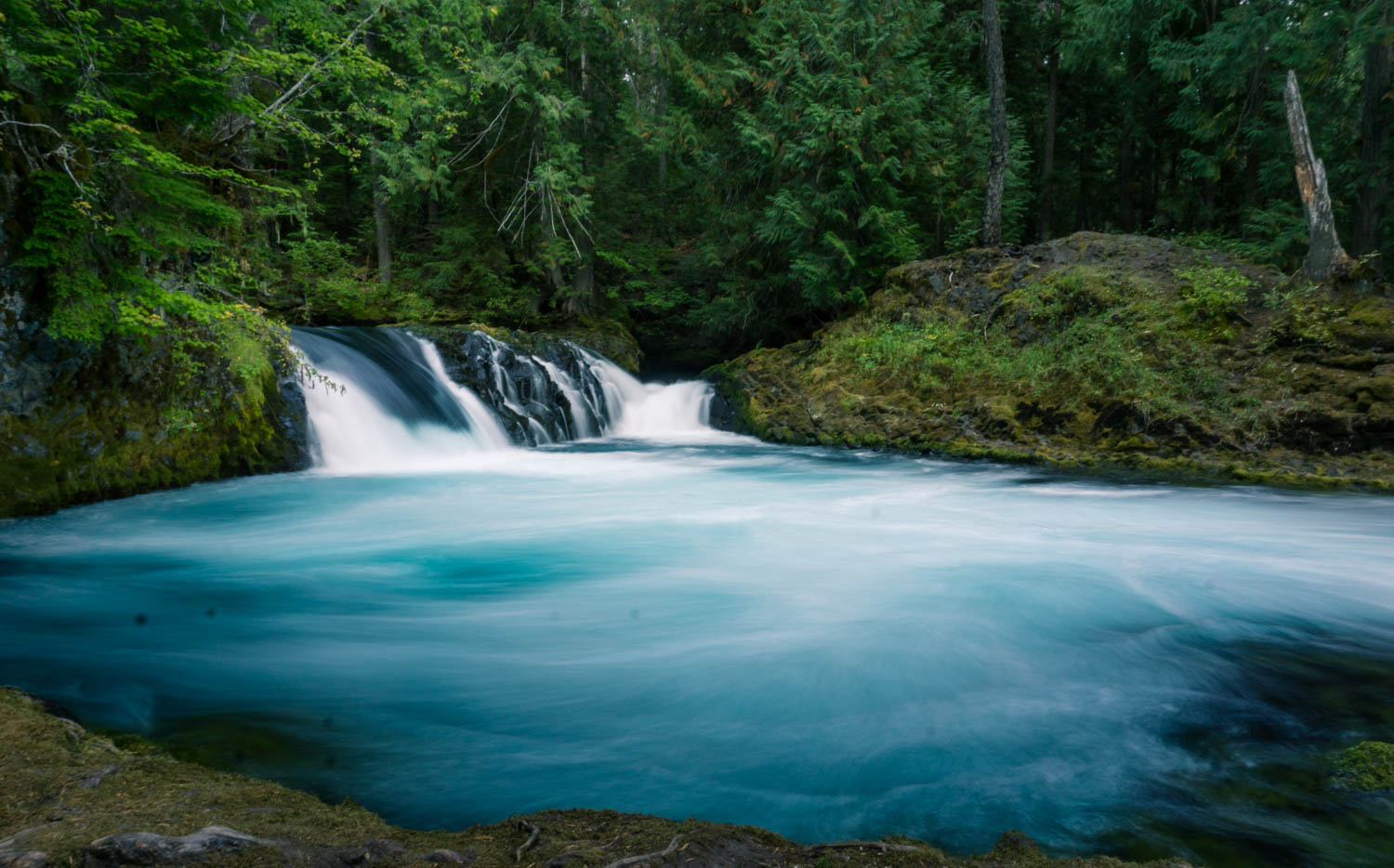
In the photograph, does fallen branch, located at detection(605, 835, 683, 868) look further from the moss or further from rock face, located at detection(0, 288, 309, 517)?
rock face, located at detection(0, 288, 309, 517)

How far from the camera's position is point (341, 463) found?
30.4 ft

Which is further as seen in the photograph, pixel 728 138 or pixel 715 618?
pixel 728 138

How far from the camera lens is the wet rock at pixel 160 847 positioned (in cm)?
133

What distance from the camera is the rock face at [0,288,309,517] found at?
5.91 m

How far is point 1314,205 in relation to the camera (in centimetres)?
871

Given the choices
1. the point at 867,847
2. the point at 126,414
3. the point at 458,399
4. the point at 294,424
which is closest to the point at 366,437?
the point at 294,424

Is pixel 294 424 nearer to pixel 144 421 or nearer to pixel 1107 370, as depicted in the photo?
pixel 144 421

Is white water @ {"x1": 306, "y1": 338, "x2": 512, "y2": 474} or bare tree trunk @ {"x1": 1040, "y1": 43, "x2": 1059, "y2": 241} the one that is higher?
bare tree trunk @ {"x1": 1040, "y1": 43, "x2": 1059, "y2": 241}

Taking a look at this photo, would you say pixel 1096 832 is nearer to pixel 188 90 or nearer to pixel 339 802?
pixel 339 802

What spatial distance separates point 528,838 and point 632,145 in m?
19.8

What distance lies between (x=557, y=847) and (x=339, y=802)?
3.28ft

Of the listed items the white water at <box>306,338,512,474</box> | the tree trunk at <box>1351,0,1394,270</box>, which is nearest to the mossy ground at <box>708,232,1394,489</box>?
the tree trunk at <box>1351,0,1394,270</box>

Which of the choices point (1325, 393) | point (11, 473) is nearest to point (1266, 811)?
point (1325, 393)

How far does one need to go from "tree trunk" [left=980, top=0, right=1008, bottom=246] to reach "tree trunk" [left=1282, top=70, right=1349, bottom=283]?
4219mm
